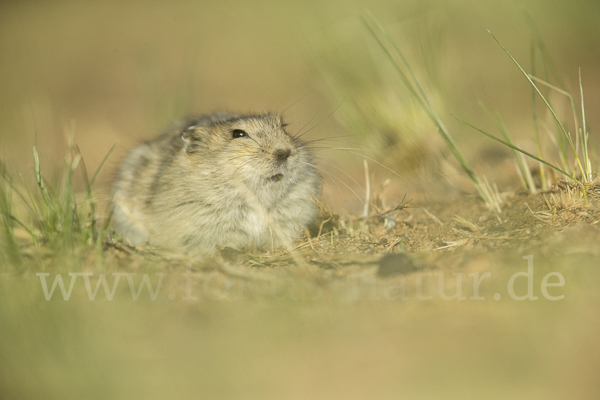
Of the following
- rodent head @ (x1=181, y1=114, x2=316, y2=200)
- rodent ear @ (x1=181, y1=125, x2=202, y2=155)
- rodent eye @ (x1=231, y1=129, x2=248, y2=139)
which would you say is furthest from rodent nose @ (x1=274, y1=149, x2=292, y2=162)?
rodent ear @ (x1=181, y1=125, x2=202, y2=155)

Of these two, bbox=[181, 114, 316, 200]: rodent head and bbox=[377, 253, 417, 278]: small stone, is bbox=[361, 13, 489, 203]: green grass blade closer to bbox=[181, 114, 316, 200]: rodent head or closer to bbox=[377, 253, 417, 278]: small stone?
bbox=[181, 114, 316, 200]: rodent head

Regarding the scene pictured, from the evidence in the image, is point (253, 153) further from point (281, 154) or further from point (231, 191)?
point (231, 191)

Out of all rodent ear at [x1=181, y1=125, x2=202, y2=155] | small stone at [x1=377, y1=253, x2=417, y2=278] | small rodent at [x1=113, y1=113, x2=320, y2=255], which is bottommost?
small stone at [x1=377, y1=253, x2=417, y2=278]

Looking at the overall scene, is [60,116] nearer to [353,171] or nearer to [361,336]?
[353,171]

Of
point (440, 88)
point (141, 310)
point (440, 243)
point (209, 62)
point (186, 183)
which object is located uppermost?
point (209, 62)

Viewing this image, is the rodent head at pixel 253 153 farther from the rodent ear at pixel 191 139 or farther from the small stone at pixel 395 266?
the small stone at pixel 395 266

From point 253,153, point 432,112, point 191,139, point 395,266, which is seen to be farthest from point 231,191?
point 432,112

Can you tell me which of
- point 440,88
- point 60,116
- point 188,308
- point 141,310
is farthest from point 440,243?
point 60,116

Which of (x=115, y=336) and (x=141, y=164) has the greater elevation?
(x=141, y=164)
